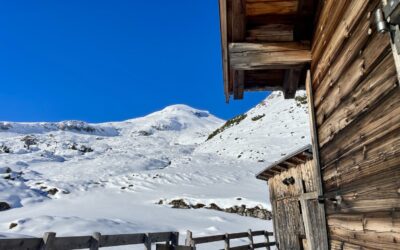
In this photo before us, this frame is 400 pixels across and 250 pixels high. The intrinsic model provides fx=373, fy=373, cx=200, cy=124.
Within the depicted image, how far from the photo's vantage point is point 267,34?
450 cm

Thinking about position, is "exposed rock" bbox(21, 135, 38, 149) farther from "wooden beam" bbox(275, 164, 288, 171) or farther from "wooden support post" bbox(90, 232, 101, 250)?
"wooden support post" bbox(90, 232, 101, 250)

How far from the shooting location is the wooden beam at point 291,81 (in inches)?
199

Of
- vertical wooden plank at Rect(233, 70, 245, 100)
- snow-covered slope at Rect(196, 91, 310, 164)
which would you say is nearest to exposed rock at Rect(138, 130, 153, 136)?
snow-covered slope at Rect(196, 91, 310, 164)

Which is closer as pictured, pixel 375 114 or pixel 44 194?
pixel 375 114

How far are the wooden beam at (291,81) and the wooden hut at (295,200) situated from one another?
4.23m

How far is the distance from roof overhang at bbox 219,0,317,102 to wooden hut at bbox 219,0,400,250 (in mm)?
12

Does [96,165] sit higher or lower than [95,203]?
higher

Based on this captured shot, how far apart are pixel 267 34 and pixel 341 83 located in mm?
1328

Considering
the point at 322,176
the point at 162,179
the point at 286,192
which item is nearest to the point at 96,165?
the point at 162,179

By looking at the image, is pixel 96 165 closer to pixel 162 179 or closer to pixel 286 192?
pixel 162 179

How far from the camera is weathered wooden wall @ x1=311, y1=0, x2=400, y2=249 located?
2520 millimetres

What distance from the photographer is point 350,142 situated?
3303 millimetres

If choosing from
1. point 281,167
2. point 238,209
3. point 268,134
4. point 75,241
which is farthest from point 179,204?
point 268,134

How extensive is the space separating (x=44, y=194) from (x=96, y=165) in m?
16.2
